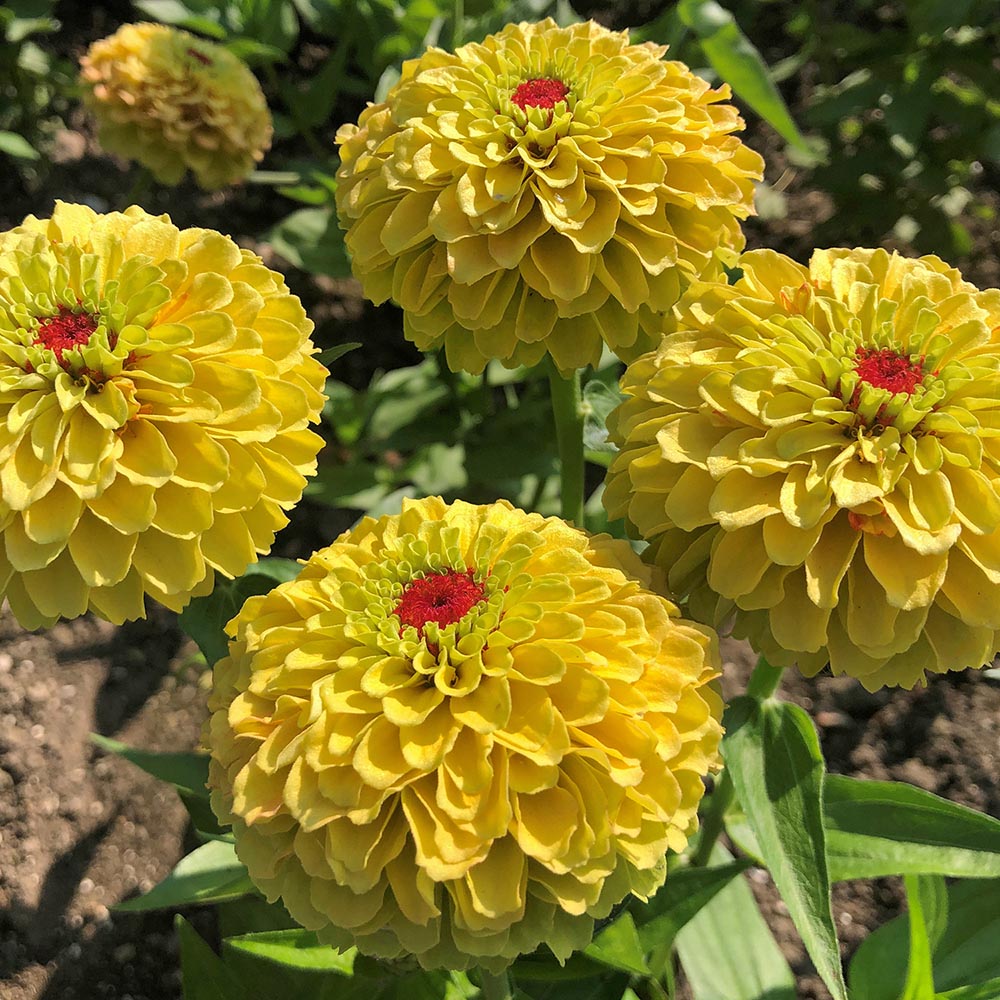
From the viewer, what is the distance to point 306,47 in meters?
2.54

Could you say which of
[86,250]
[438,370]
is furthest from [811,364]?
[438,370]

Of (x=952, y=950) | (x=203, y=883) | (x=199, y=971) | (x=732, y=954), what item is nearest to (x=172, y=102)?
(x=203, y=883)

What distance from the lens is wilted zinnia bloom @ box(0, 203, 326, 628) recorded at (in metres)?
0.75

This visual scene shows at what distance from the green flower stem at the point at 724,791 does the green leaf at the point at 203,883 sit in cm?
54

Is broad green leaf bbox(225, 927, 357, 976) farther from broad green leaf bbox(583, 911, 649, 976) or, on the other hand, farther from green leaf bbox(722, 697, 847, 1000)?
green leaf bbox(722, 697, 847, 1000)

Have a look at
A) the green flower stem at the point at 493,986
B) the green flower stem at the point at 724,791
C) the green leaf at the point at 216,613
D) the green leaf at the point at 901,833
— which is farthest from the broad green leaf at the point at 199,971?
the green leaf at the point at 901,833

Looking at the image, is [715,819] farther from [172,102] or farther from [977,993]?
[172,102]

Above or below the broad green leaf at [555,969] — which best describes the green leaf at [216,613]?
above

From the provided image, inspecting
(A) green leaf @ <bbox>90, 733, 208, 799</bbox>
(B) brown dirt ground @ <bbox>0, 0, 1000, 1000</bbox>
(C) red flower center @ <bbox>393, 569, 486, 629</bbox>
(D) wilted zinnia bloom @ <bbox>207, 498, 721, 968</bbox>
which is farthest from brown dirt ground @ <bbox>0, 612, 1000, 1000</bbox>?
(C) red flower center @ <bbox>393, 569, 486, 629</bbox>

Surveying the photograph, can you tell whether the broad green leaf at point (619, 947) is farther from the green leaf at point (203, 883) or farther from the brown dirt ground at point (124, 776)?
the brown dirt ground at point (124, 776)

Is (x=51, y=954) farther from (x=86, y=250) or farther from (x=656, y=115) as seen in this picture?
(x=656, y=115)

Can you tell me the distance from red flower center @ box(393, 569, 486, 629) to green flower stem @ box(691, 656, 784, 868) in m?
0.33

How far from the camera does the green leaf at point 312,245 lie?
1807mm

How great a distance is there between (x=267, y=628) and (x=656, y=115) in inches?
21.5
